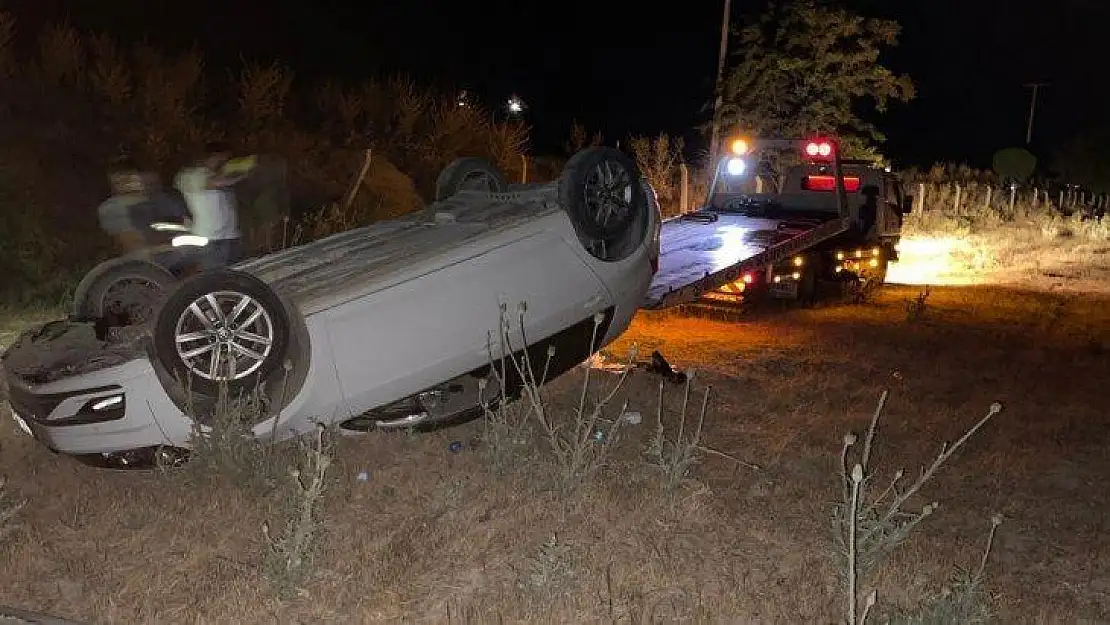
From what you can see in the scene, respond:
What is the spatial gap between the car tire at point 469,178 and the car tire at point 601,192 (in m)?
1.50

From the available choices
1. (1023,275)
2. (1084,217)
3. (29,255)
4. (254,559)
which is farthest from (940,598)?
(1084,217)

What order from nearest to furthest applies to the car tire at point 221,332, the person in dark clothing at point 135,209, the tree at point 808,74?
the car tire at point 221,332, the person in dark clothing at point 135,209, the tree at point 808,74

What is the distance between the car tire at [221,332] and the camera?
4438mm

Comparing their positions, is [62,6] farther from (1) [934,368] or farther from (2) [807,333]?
(1) [934,368]

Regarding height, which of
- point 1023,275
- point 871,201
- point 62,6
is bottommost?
point 1023,275

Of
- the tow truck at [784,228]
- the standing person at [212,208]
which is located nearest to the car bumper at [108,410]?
the standing person at [212,208]

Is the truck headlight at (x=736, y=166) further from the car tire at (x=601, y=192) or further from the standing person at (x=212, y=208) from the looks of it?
the standing person at (x=212, y=208)

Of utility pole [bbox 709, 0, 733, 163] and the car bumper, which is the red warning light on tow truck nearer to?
utility pole [bbox 709, 0, 733, 163]

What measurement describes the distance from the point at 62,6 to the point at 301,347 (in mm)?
21536

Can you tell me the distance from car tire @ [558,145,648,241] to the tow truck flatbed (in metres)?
1.40

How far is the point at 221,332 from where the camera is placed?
4.52 metres

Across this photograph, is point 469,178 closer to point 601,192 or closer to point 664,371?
point 601,192

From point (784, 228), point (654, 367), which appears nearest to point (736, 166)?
point (784, 228)

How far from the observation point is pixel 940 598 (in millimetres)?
3811
